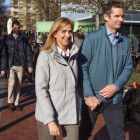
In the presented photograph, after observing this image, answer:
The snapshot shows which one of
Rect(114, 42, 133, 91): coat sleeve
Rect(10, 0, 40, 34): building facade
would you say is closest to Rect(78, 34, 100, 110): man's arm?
Rect(114, 42, 133, 91): coat sleeve

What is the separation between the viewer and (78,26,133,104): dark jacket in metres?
3.53

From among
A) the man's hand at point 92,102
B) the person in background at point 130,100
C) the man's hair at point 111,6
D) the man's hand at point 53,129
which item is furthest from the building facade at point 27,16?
the man's hand at point 53,129

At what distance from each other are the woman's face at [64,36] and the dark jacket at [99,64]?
40 cm

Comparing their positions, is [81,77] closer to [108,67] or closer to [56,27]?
[108,67]

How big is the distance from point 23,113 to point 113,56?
13.3 feet

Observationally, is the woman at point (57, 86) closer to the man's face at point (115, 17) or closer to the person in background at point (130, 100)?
the man's face at point (115, 17)

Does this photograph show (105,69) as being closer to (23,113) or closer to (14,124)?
(14,124)

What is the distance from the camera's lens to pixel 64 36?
320 centimetres

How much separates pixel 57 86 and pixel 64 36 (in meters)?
0.52

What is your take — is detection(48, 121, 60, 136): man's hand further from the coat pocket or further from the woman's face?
the woman's face

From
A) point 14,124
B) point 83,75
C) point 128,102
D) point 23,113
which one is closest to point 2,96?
point 23,113

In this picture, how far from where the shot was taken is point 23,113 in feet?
23.4

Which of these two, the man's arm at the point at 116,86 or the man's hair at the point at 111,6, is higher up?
the man's hair at the point at 111,6

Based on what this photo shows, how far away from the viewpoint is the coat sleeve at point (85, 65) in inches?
139
